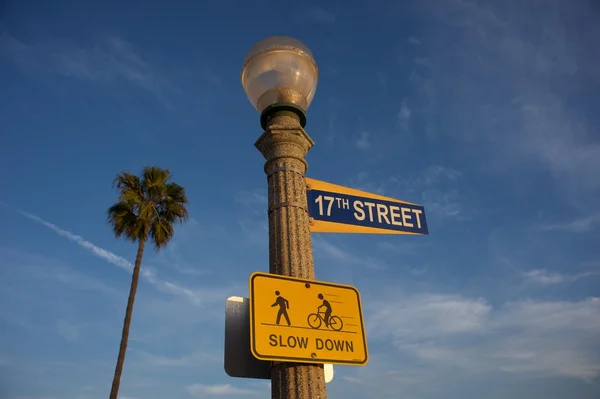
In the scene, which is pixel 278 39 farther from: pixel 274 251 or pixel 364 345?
pixel 364 345

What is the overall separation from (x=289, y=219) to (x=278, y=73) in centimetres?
131

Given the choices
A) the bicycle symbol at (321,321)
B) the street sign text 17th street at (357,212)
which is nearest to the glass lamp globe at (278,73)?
the street sign text 17th street at (357,212)

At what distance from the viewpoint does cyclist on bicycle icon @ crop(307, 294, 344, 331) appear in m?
2.96

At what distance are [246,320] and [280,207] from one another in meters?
0.88

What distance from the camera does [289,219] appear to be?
11.0ft

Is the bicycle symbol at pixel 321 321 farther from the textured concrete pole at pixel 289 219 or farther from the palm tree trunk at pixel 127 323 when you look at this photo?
the palm tree trunk at pixel 127 323

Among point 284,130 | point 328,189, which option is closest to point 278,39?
point 284,130

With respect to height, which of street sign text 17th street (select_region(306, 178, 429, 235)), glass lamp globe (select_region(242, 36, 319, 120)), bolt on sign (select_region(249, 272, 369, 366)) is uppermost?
glass lamp globe (select_region(242, 36, 319, 120))

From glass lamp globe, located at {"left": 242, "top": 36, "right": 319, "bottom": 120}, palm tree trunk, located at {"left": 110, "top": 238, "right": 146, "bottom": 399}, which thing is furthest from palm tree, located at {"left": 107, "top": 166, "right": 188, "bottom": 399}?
glass lamp globe, located at {"left": 242, "top": 36, "right": 319, "bottom": 120}

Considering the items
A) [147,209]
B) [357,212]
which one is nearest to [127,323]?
[147,209]

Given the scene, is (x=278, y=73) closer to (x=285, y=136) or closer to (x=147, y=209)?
(x=285, y=136)

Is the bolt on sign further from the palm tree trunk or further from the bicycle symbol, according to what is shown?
the palm tree trunk

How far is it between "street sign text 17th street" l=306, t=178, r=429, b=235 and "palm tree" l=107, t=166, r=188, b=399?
13091 millimetres

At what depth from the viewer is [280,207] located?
341 cm
